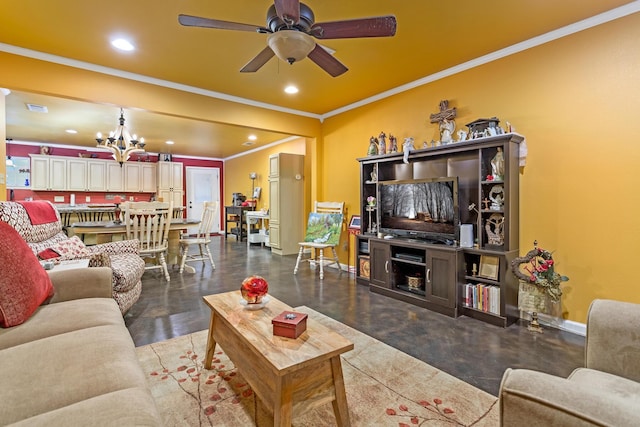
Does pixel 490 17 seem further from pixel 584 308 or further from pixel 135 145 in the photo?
pixel 135 145

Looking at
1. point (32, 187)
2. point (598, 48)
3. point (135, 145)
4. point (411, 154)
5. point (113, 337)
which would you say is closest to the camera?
point (113, 337)

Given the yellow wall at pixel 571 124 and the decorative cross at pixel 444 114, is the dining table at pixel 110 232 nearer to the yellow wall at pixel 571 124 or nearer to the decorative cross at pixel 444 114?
the yellow wall at pixel 571 124

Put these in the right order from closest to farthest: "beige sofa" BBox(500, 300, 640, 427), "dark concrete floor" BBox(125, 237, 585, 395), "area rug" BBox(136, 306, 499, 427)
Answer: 1. "beige sofa" BBox(500, 300, 640, 427)
2. "area rug" BBox(136, 306, 499, 427)
3. "dark concrete floor" BBox(125, 237, 585, 395)

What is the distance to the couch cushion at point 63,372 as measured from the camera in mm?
964

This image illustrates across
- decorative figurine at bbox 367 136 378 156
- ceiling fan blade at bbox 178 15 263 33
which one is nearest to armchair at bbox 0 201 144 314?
ceiling fan blade at bbox 178 15 263 33

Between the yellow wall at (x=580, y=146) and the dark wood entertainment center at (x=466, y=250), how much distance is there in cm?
24

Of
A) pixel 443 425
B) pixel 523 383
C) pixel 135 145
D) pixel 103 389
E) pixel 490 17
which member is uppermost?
pixel 490 17

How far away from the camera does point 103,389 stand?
103cm

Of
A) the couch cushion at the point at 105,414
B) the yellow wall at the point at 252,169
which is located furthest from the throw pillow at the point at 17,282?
the yellow wall at the point at 252,169

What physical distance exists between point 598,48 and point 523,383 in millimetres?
2973

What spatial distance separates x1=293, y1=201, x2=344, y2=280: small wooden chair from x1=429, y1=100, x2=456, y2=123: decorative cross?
1.85m

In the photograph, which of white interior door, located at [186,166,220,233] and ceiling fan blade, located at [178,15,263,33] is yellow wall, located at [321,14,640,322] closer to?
ceiling fan blade, located at [178,15,263,33]

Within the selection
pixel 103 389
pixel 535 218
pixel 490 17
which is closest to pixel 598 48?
pixel 490 17

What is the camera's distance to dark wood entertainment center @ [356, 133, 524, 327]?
2.78m
